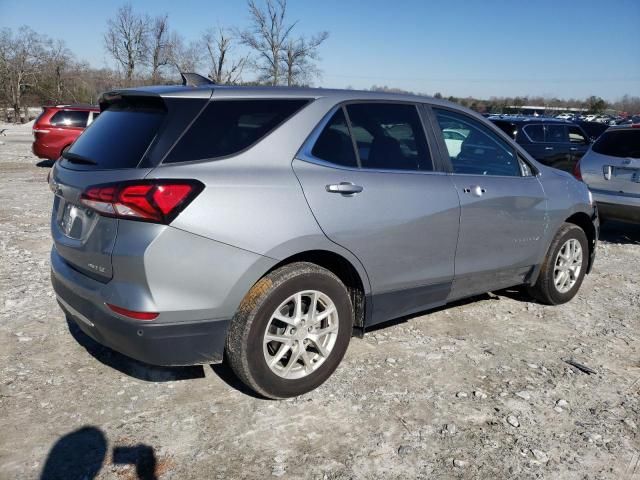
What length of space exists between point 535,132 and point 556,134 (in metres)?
0.53

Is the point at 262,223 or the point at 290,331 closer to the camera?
the point at 262,223

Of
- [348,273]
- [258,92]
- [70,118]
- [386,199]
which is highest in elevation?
[258,92]

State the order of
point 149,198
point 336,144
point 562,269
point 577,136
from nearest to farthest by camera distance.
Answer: point 149,198, point 336,144, point 562,269, point 577,136

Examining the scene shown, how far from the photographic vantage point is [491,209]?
13.1 feet

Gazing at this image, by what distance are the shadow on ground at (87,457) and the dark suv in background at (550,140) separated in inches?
421

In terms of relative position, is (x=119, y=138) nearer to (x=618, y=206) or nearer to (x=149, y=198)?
(x=149, y=198)

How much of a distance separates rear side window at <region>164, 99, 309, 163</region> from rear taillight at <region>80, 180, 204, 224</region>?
0.16 meters

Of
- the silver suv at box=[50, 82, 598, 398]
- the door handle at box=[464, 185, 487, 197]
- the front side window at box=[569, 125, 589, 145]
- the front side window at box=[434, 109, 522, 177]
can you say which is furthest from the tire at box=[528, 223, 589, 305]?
the front side window at box=[569, 125, 589, 145]

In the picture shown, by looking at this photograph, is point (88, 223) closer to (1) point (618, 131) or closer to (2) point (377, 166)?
(2) point (377, 166)

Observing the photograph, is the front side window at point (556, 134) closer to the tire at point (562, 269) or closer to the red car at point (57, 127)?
the tire at point (562, 269)

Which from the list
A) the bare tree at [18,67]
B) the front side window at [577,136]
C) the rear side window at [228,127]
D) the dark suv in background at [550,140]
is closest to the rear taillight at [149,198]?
the rear side window at [228,127]

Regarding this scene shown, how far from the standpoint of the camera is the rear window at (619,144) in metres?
6.98

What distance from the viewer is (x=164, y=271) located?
8.43 feet

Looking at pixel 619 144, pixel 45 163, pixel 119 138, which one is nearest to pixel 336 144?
pixel 119 138
